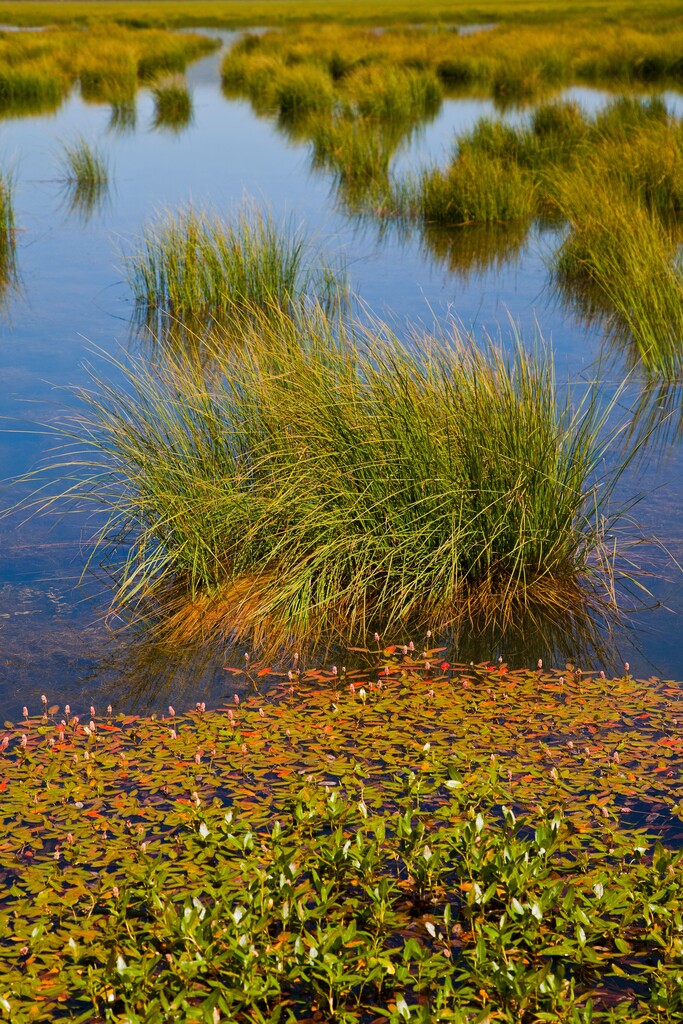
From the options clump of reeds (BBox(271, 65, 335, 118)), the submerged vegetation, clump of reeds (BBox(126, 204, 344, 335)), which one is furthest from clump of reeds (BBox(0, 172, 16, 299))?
the submerged vegetation

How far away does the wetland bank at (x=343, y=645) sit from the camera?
2846 mm

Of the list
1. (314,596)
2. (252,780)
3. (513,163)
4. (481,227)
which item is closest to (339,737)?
(252,780)

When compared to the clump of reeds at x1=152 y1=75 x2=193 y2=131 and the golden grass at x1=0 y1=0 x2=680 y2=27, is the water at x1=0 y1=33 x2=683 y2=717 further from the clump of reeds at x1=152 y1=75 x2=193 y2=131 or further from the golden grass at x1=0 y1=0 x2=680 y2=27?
the golden grass at x1=0 y1=0 x2=680 y2=27

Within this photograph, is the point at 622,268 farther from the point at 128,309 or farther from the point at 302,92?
the point at 302,92

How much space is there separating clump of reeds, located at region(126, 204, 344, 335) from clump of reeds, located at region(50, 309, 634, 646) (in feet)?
10.7

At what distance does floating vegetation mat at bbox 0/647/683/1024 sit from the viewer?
107 inches

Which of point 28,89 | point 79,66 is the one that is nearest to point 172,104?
point 28,89

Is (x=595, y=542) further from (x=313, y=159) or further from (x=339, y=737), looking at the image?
(x=313, y=159)

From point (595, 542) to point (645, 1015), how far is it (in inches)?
108

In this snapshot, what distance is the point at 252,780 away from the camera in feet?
12.0

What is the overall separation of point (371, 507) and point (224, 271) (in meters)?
4.39

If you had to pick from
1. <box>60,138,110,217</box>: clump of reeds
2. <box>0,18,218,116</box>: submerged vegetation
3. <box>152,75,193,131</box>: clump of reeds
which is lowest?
<box>60,138,110,217</box>: clump of reeds

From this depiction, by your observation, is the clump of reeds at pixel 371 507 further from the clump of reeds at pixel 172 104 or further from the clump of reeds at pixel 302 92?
the clump of reeds at pixel 172 104

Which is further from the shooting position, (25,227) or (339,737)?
(25,227)
